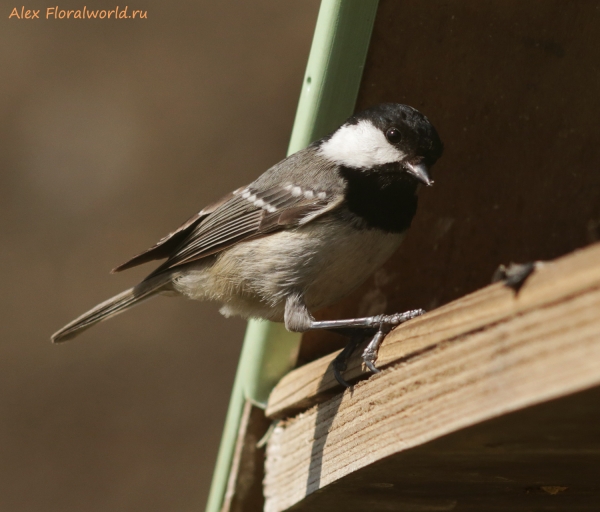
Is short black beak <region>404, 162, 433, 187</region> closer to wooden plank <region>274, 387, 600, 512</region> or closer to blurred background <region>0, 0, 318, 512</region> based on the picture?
wooden plank <region>274, 387, 600, 512</region>

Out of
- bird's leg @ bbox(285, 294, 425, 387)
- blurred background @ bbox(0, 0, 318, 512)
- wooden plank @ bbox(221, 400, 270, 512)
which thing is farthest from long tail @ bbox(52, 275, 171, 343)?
blurred background @ bbox(0, 0, 318, 512)

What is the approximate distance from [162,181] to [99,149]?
15.2 inches

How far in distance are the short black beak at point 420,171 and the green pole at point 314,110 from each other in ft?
0.89

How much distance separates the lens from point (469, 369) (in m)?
1.14

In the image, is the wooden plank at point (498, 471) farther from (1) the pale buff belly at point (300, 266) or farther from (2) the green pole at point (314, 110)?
(1) the pale buff belly at point (300, 266)

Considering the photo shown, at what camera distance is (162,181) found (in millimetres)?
4125

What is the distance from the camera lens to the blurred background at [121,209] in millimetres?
3885

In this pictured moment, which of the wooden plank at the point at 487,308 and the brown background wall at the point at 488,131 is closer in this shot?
the wooden plank at the point at 487,308

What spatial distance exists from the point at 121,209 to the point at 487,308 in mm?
3253

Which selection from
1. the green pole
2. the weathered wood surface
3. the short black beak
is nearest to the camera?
the weathered wood surface

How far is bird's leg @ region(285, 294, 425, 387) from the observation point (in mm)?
1485

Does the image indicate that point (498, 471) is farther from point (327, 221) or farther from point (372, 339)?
point (327, 221)

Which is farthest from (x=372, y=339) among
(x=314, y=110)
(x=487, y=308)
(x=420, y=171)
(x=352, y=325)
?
(x=314, y=110)

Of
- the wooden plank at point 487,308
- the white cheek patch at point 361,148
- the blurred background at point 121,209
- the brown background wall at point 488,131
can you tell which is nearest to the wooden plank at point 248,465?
the brown background wall at point 488,131
